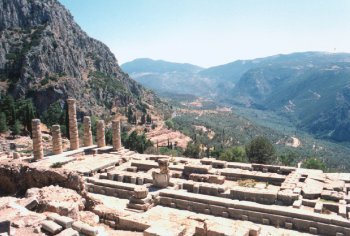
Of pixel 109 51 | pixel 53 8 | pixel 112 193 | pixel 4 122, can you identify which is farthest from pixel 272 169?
pixel 109 51

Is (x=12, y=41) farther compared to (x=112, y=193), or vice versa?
(x=12, y=41)

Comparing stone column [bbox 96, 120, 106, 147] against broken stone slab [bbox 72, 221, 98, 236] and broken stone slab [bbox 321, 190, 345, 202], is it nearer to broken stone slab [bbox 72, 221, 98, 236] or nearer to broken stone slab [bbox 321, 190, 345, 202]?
broken stone slab [bbox 321, 190, 345, 202]

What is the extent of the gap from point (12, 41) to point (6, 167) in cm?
8940

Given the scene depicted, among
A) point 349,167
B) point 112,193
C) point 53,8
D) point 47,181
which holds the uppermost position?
point 53,8

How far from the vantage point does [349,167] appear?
102m

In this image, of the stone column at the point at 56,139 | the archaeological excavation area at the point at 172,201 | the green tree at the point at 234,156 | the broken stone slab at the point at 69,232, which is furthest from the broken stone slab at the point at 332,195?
the stone column at the point at 56,139

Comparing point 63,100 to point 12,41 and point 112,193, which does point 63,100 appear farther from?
point 112,193

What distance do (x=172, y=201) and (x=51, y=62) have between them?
83891 mm

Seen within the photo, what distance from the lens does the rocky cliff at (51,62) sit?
8804 centimetres

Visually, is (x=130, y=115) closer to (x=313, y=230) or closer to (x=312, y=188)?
(x=312, y=188)

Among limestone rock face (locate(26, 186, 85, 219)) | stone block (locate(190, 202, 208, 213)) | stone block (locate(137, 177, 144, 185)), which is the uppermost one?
limestone rock face (locate(26, 186, 85, 219))

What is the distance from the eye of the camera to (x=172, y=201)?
2223 cm

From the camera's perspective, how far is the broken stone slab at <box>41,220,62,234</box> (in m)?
13.5

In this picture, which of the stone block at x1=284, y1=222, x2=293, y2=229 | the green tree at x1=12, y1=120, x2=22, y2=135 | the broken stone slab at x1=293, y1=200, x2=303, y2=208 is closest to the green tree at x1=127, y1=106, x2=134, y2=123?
the green tree at x1=12, y1=120, x2=22, y2=135
